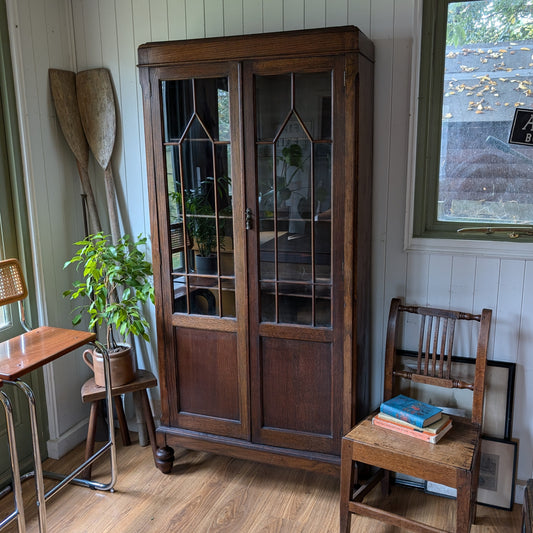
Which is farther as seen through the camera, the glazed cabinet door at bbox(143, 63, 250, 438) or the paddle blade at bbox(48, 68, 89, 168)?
the paddle blade at bbox(48, 68, 89, 168)

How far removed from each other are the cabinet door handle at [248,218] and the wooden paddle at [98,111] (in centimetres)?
95

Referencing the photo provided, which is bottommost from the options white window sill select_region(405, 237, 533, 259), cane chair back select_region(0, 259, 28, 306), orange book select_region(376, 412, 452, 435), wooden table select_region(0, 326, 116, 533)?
orange book select_region(376, 412, 452, 435)

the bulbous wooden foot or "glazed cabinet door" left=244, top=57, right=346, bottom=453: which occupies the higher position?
"glazed cabinet door" left=244, top=57, right=346, bottom=453

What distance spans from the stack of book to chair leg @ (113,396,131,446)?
136 centimetres

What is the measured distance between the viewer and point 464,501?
1.90 m

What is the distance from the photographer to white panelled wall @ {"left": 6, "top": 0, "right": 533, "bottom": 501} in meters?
2.33

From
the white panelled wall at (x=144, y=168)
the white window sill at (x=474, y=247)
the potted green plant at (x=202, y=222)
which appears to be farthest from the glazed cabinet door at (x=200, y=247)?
the white window sill at (x=474, y=247)

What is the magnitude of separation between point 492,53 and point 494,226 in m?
0.70

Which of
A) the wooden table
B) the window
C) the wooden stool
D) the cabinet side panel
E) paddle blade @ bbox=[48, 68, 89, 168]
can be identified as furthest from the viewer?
paddle blade @ bbox=[48, 68, 89, 168]

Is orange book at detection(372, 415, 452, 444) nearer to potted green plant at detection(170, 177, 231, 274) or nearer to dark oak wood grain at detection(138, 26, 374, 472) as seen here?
dark oak wood grain at detection(138, 26, 374, 472)

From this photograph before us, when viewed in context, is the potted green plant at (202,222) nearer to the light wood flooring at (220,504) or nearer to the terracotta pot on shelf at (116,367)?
the terracotta pot on shelf at (116,367)

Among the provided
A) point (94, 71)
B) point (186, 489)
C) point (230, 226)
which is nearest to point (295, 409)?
point (186, 489)

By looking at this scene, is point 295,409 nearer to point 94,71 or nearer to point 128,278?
point 128,278

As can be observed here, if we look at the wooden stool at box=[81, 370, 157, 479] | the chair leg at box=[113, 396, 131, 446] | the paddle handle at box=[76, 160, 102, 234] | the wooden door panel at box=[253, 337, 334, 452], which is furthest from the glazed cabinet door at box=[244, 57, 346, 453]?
the paddle handle at box=[76, 160, 102, 234]
